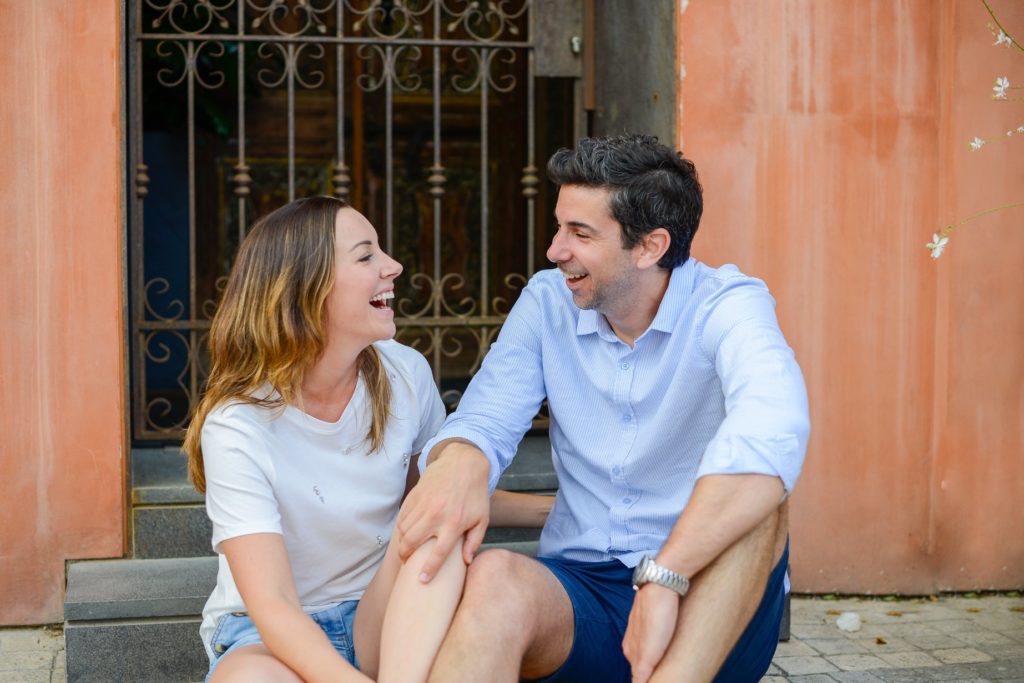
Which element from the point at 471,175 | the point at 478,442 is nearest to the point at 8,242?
the point at 478,442

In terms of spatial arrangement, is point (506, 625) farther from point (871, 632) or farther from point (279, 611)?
point (871, 632)

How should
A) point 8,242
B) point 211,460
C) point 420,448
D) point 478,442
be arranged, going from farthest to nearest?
point 8,242
point 420,448
point 478,442
point 211,460

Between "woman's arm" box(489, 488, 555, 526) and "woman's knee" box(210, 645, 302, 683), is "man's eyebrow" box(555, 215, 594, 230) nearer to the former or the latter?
"woman's arm" box(489, 488, 555, 526)

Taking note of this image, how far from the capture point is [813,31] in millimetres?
4340

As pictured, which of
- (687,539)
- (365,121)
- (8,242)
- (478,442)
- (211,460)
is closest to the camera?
(687,539)

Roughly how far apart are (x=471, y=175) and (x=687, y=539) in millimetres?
5270

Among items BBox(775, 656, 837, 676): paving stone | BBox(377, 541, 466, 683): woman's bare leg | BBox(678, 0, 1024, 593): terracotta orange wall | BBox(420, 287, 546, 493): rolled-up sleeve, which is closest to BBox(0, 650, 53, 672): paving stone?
BBox(420, 287, 546, 493): rolled-up sleeve

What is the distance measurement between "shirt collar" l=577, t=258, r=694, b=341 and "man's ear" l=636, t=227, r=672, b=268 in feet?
0.24

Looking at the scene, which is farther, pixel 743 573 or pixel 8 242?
pixel 8 242

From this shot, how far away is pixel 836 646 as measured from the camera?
4.08 m

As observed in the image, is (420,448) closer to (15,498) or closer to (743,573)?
(743,573)

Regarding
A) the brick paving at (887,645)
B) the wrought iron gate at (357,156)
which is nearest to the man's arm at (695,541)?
the brick paving at (887,645)

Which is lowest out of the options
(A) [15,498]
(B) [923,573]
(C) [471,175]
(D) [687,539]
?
(B) [923,573]

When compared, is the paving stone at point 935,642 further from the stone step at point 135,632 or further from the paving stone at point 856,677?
the stone step at point 135,632
